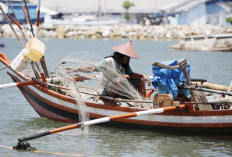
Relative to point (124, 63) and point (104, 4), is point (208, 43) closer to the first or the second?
point (124, 63)

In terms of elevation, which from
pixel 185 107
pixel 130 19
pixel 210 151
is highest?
pixel 130 19

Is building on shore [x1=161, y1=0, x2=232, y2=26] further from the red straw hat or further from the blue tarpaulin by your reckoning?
the blue tarpaulin

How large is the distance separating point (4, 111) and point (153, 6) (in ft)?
398

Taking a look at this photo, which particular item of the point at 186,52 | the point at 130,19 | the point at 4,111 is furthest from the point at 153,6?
the point at 4,111

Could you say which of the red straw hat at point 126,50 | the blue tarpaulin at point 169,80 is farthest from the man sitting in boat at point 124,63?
the blue tarpaulin at point 169,80

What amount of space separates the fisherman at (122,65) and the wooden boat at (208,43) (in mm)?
32454

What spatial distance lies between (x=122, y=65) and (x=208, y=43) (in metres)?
34.7

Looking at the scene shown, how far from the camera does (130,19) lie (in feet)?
386

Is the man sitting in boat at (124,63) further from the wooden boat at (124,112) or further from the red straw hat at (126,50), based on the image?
the wooden boat at (124,112)

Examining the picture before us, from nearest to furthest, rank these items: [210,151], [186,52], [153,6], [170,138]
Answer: [210,151]
[170,138]
[186,52]
[153,6]

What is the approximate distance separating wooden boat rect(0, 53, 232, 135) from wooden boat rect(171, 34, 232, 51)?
1266 inches

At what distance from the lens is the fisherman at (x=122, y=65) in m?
13.0

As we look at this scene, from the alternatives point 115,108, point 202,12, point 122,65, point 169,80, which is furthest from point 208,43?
point 202,12

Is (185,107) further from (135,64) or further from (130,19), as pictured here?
(130,19)
